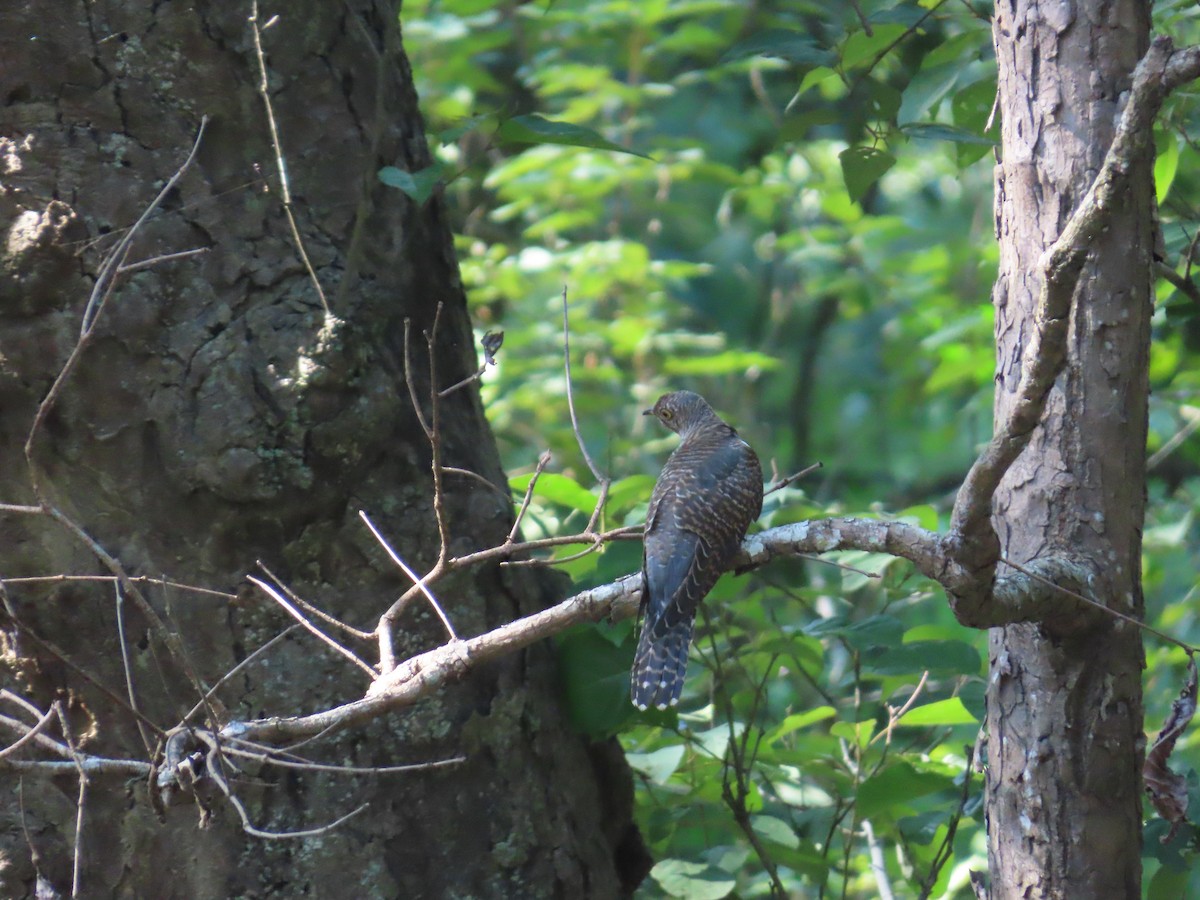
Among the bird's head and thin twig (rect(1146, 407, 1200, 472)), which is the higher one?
thin twig (rect(1146, 407, 1200, 472))

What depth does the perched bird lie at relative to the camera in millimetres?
2717

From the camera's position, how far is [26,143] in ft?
8.01

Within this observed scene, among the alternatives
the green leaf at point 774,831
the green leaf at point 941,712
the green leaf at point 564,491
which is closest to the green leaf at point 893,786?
the green leaf at point 941,712

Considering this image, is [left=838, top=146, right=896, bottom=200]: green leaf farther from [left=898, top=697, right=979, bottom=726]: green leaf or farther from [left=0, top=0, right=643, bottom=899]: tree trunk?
[left=898, top=697, right=979, bottom=726]: green leaf

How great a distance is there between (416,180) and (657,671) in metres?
1.22

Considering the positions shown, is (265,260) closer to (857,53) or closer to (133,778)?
(133,778)

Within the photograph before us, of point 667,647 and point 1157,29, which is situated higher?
point 1157,29

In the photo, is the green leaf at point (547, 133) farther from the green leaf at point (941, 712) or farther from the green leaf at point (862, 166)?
the green leaf at point (941, 712)

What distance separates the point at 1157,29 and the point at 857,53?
1.23 metres

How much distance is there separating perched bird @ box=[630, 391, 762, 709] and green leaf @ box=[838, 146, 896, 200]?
3.08 feet

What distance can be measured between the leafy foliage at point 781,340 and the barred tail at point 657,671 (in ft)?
0.27

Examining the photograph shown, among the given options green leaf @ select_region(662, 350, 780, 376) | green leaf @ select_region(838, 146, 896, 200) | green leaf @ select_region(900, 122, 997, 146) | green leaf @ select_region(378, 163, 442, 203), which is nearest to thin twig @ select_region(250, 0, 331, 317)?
green leaf @ select_region(378, 163, 442, 203)

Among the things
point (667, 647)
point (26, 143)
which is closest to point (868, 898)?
point (667, 647)

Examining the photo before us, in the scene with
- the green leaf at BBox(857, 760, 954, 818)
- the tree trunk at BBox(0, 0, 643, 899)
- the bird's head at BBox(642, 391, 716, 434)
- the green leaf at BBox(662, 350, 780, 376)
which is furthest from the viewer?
the green leaf at BBox(662, 350, 780, 376)
